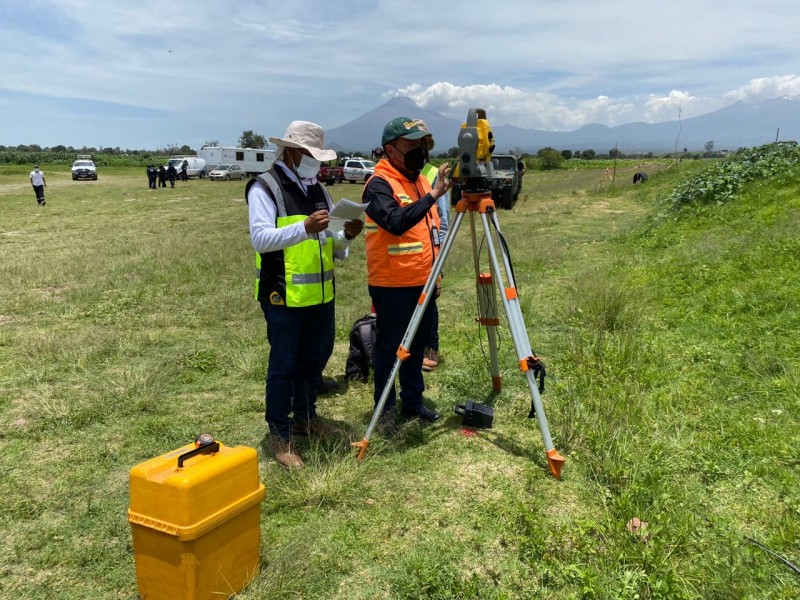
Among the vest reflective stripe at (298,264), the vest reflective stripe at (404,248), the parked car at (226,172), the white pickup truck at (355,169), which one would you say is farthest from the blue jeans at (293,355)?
the parked car at (226,172)

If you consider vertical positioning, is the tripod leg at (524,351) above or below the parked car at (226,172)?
below

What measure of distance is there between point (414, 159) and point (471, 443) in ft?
6.23

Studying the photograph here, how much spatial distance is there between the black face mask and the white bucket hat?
46cm

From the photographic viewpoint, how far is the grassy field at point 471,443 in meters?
2.41

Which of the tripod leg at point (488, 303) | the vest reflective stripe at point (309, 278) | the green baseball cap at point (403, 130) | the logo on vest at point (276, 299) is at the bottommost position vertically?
the tripod leg at point (488, 303)

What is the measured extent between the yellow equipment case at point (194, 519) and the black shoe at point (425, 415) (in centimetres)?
182

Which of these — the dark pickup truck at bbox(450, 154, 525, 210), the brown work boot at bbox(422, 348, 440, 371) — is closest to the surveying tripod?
the brown work boot at bbox(422, 348, 440, 371)

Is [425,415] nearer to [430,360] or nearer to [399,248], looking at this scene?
[430,360]

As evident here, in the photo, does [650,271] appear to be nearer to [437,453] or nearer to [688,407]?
[688,407]

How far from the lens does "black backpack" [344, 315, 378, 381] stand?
→ 4.73 m

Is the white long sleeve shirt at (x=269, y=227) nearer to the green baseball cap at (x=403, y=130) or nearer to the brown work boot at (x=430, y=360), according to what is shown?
the green baseball cap at (x=403, y=130)

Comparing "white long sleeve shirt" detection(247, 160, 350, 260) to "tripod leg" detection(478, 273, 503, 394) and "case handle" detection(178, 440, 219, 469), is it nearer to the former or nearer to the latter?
"case handle" detection(178, 440, 219, 469)

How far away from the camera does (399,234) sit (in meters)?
3.15

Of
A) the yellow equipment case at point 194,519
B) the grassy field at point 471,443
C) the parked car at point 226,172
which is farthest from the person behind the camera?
the parked car at point 226,172
